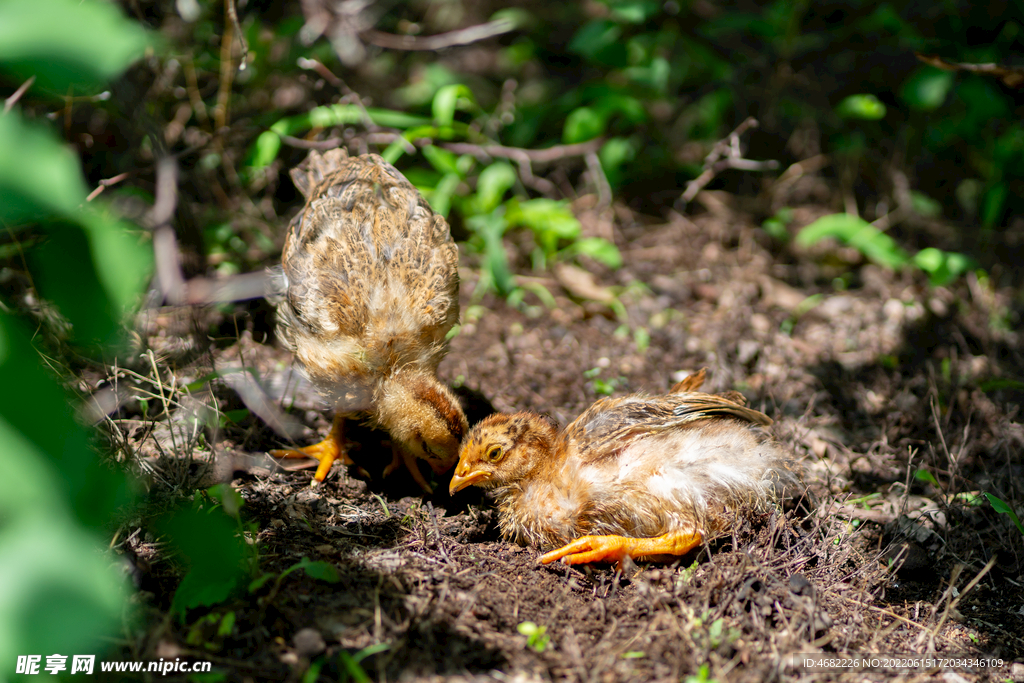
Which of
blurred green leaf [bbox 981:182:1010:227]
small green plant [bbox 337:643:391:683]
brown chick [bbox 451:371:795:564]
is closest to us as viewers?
small green plant [bbox 337:643:391:683]

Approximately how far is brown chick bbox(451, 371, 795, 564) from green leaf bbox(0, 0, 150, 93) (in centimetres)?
255

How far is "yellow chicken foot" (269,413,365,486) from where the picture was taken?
376 centimetres

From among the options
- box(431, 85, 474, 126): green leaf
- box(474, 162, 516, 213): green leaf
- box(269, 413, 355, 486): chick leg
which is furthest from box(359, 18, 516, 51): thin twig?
box(269, 413, 355, 486): chick leg

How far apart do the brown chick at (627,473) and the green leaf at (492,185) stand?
257cm

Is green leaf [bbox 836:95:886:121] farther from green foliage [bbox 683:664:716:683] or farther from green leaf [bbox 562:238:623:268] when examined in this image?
green foliage [bbox 683:664:716:683]

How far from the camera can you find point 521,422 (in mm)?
3570

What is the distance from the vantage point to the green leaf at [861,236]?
5.54 metres

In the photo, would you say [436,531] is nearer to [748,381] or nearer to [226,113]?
[748,381]

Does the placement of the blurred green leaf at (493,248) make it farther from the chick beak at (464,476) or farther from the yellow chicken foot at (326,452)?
the chick beak at (464,476)

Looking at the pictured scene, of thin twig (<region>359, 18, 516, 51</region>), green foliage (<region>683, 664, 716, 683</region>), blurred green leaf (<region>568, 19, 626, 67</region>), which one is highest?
thin twig (<region>359, 18, 516, 51</region>)

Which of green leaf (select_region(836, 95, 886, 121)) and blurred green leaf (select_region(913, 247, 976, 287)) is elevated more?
green leaf (select_region(836, 95, 886, 121))

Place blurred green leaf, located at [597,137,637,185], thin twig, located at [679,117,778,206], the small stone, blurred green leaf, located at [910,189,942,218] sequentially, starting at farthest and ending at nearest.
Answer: blurred green leaf, located at [910,189,942,218], blurred green leaf, located at [597,137,637,185], thin twig, located at [679,117,778,206], the small stone

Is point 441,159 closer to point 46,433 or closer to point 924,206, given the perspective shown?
point 46,433

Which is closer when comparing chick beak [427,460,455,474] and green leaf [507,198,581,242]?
chick beak [427,460,455,474]
